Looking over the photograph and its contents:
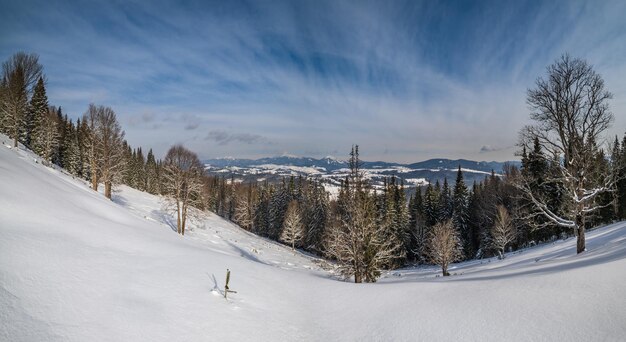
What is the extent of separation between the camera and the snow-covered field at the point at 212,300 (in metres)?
5.88

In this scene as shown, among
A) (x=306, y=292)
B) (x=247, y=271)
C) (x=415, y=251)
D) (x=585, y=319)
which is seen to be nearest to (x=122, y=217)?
(x=247, y=271)

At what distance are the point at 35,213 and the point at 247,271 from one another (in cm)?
784

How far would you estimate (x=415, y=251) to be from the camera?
2393 inches

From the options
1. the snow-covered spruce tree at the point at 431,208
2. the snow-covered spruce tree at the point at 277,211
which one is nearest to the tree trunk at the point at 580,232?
the snow-covered spruce tree at the point at 431,208

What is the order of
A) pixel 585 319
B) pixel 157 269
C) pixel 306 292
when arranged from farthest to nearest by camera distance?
1. pixel 306 292
2. pixel 157 269
3. pixel 585 319

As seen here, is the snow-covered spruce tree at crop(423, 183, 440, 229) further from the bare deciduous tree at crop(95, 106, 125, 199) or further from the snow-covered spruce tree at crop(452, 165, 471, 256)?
the bare deciduous tree at crop(95, 106, 125, 199)

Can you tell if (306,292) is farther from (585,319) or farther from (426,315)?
(585,319)

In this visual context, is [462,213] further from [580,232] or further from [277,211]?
[580,232]

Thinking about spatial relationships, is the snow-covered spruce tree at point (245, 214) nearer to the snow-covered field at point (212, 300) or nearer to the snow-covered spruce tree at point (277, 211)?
the snow-covered spruce tree at point (277, 211)

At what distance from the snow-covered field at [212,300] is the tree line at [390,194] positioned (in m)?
5.58

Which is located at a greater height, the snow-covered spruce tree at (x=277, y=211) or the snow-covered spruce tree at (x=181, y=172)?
the snow-covered spruce tree at (x=181, y=172)

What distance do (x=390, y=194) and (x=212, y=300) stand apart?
58.4m

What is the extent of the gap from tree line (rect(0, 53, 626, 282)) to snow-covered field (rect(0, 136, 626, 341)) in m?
5.58

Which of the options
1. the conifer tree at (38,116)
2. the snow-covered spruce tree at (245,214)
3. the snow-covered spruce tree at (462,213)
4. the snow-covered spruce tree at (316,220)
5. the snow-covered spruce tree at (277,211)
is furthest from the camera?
the snow-covered spruce tree at (245,214)
